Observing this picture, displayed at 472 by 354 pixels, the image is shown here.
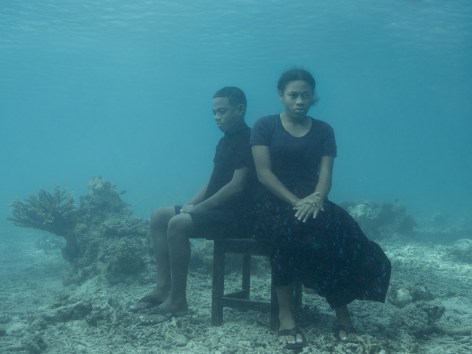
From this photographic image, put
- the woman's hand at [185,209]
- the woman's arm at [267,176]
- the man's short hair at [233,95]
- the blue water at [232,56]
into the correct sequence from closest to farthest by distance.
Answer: the woman's arm at [267,176] → the woman's hand at [185,209] → the man's short hair at [233,95] → the blue water at [232,56]

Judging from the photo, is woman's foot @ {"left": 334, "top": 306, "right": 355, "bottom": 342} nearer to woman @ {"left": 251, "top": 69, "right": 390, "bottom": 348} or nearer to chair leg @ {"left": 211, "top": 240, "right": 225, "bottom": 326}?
woman @ {"left": 251, "top": 69, "right": 390, "bottom": 348}

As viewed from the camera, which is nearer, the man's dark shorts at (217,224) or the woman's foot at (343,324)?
the woman's foot at (343,324)

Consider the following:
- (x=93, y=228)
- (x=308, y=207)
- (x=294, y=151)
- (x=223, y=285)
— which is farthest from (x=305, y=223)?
(x=93, y=228)

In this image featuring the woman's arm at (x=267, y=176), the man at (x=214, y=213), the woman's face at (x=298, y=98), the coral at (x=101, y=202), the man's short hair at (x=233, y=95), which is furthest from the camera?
the coral at (x=101, y=202)

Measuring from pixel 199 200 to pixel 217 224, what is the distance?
101cm

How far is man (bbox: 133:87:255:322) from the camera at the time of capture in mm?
5020

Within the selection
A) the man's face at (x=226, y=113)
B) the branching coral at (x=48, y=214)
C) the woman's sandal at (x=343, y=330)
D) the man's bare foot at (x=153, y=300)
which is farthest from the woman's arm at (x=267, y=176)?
the branching coral at (x=48, y=214)

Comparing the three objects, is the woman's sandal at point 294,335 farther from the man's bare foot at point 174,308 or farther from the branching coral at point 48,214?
the branching coral at point 48,214

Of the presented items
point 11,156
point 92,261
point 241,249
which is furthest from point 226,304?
point 11,156

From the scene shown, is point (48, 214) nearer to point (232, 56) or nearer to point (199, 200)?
point (199, 200)

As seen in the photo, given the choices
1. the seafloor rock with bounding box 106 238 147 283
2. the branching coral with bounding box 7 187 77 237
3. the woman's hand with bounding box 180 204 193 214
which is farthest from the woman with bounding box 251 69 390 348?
the branching coral with bounding box 7 187 77 237

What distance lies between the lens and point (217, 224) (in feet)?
16.3

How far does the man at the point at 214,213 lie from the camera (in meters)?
5.02

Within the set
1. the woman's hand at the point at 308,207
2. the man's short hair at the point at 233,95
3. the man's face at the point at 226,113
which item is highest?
the man's short hair at the point at 233,95
